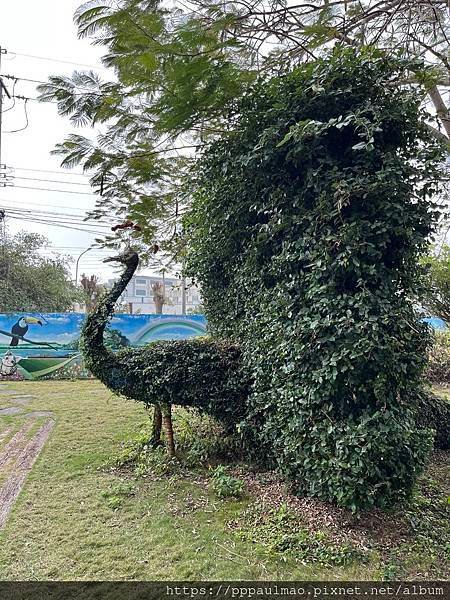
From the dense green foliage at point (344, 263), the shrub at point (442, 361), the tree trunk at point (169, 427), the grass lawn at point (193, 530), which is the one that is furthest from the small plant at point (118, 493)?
the shrub at point (442, 361)

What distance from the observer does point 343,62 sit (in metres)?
2.69

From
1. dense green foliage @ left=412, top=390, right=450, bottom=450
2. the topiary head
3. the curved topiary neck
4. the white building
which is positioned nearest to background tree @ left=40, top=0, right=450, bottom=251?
the topiary head

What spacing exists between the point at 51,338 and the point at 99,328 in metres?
6.11

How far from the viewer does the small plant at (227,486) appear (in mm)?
3123

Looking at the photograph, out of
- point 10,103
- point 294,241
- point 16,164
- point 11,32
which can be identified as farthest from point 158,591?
point 16,164

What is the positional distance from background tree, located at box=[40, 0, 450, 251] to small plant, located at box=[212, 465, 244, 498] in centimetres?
284

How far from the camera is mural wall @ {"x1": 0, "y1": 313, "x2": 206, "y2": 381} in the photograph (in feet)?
29.3

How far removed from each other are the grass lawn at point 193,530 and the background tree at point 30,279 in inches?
307

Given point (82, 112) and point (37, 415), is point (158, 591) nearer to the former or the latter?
point (82, 112)

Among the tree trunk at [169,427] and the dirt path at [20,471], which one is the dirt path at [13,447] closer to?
the dirt path at [20,471]

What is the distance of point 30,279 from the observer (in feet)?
35.4

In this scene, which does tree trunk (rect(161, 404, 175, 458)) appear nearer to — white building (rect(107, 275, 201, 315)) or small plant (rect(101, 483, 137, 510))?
small plant (rect(101, 483, 137, 510))

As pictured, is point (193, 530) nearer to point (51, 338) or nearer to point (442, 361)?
point (442, 361)

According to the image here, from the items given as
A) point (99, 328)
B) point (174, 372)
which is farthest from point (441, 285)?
point (99, 328)
